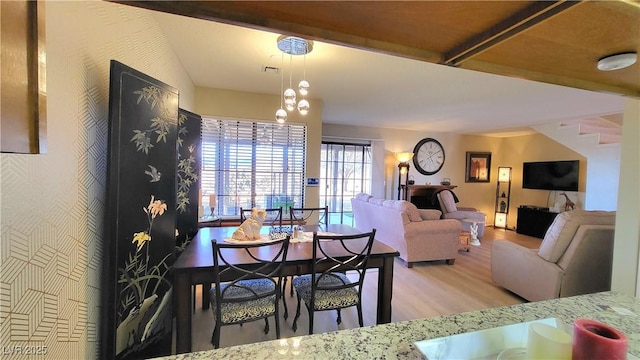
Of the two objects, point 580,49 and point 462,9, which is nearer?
point 462,9

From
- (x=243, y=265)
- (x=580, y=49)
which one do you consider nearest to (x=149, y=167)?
(x=243, y=265)

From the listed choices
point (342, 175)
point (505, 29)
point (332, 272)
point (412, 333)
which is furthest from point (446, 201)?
point (505, 29)

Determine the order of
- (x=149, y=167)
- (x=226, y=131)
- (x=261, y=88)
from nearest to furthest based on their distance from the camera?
1. (x=149, y=167)
2. (x=261, y=88)
3. (x=226, y=131)

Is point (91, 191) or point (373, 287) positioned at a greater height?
point (91, 191)

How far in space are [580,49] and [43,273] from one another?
181 centimetres

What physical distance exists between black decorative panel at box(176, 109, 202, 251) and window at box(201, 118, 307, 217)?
1.21m

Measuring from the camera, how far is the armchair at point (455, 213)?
5.40 metres

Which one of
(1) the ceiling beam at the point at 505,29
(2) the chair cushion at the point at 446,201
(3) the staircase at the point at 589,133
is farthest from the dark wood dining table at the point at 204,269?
(3) the staircase at the point at 589,133

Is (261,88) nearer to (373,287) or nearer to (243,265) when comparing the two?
(243,265)

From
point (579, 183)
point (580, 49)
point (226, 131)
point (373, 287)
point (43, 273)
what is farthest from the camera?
point (579, 183)

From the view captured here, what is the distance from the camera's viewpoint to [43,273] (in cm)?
101

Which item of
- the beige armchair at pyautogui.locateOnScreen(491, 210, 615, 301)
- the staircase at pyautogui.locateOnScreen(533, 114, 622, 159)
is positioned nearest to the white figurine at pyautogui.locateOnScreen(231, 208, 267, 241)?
the beige armchair at pyautogui.locateOnScreen(491, 210, 615, 301)

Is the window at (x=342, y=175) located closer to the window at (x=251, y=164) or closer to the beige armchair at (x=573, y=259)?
the window at (x=251, y=164)

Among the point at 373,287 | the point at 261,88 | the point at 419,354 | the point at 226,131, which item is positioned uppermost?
the point at 261,88
